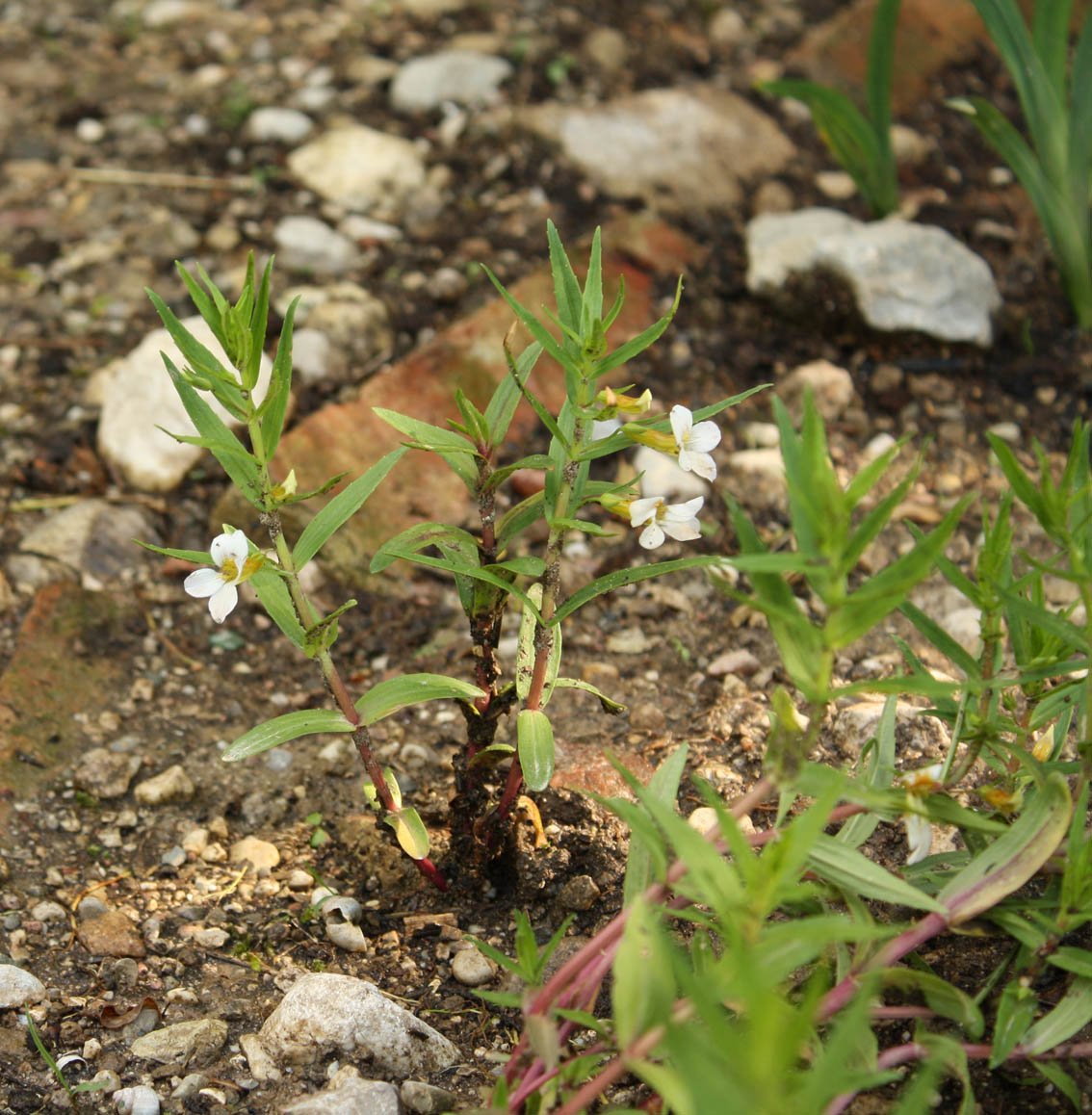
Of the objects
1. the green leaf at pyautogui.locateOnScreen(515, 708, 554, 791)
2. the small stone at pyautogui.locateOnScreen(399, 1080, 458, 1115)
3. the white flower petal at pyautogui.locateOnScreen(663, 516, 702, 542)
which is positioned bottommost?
the small stone at pyautogui.locateOnScreen(399, 1080, 458, 1115)

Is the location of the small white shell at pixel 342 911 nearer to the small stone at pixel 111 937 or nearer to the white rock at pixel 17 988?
the small stone at pixel 111 937

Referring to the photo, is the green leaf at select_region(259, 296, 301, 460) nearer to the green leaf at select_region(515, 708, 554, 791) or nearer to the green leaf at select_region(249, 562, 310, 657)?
the green leaf at select_region(249, 562, 310, 657)

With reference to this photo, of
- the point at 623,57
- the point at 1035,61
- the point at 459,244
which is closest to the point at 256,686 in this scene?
the point at 459,244

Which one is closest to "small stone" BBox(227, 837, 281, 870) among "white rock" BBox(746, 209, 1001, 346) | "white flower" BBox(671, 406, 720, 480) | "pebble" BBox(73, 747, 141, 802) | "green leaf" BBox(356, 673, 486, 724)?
"pebble" BBox(73, 747, 141, 802)

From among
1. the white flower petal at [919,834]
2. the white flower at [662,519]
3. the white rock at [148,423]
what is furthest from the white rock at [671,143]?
the white flower petal at [919,834]

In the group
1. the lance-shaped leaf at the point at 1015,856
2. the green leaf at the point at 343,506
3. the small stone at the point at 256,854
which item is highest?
the green leaf at the point at 343,506

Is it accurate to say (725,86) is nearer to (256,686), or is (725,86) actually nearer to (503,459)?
(503,459)
